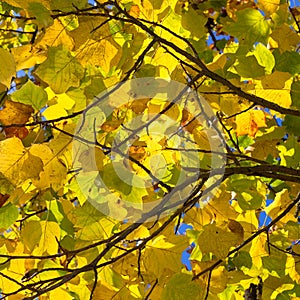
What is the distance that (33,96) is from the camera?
1184 mm

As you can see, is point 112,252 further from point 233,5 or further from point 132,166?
point 233,5

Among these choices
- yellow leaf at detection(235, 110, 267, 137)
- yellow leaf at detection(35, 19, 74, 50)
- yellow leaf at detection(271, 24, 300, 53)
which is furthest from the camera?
yellow leaf at detection(235, 110, 267, 137)

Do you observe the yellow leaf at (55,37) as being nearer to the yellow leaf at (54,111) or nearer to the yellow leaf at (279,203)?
the yellow leaf at (54,111)

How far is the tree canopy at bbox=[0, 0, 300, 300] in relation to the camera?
45.6 inches

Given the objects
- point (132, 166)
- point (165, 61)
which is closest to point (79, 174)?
point (132, 166)

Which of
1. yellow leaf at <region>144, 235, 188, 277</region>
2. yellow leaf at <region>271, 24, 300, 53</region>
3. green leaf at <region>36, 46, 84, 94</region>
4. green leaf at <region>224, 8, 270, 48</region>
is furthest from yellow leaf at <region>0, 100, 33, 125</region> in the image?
yellow leaf at <region>271, 24, 300, 53</region>

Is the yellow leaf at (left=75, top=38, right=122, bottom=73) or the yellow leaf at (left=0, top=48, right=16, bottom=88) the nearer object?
the yellow leaf at (left=0, top=48, right=16, bottom=88)

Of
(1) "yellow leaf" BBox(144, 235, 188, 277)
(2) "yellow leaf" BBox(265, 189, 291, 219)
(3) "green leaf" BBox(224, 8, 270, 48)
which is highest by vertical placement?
(3) "green leaf" BBox(224, 8, 270, 48)

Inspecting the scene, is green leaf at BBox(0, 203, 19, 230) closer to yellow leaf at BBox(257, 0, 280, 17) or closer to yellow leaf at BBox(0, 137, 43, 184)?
yellow leaf at BBox(0, 137, 43, 184)

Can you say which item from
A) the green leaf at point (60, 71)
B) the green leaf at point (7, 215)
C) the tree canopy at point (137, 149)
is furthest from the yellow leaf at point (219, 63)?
the green leaf at point (7, 215)

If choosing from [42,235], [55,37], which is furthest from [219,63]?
[42,235]

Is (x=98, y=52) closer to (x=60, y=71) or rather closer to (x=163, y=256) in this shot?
(x=60, y=71)

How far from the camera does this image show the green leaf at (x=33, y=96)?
118 centimetres

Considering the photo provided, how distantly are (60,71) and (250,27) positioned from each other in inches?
21.0
